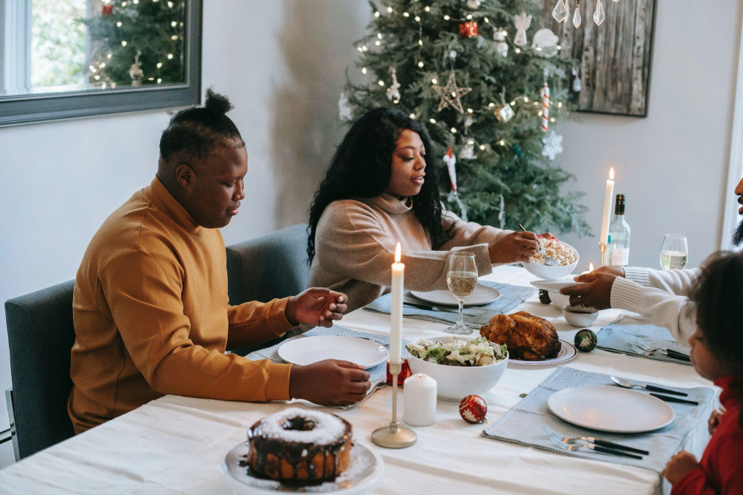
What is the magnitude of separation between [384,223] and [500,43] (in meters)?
1.55

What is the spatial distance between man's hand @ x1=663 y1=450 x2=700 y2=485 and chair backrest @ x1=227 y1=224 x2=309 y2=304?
133 cm

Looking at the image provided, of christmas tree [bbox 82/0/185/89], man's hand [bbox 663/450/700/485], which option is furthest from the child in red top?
christmas tree [bbox 82/0/185/89]

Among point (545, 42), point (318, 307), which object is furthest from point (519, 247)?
point (545, 42)

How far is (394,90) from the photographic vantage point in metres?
3.59

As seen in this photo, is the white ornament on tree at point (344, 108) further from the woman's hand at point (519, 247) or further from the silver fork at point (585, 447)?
the silver fork at point (585, 447)

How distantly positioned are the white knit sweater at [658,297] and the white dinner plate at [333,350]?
24.3 inches

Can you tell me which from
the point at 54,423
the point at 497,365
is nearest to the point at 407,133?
the point at 497,365

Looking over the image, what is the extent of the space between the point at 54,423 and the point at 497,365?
909 mm

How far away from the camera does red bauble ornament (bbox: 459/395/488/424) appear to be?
123 cm

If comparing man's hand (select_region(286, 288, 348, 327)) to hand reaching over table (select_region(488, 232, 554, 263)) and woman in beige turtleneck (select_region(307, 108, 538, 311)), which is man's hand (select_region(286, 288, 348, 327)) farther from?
hand reaching over table (select_region(488, 232, 554, 263))

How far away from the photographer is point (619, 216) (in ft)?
6.72

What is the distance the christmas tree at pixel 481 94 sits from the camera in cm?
351

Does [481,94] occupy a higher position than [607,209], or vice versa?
[481,94]

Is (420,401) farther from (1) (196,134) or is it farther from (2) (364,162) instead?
(2) (364,162)
